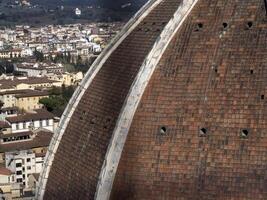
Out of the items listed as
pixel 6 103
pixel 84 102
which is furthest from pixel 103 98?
pixel 6 103

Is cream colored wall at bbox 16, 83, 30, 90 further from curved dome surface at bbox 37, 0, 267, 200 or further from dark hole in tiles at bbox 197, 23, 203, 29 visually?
dark hole in tiles at bbox 197, 23, 203, 29

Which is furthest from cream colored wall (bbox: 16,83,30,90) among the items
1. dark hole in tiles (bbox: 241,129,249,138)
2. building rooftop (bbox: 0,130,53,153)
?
dark hole in tiles (bbox: 241,129,249,138)

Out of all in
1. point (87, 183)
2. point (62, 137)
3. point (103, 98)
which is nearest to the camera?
point (87, 183)

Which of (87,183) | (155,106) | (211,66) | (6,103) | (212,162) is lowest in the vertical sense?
(6,103)

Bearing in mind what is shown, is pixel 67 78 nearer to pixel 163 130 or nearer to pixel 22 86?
pixel 22 86

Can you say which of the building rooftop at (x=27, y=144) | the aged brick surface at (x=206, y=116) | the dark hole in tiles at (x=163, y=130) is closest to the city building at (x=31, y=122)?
the building rooftop at (x=27, y=144)

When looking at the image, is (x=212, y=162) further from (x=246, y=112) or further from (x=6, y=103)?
(x=6, y=103)
